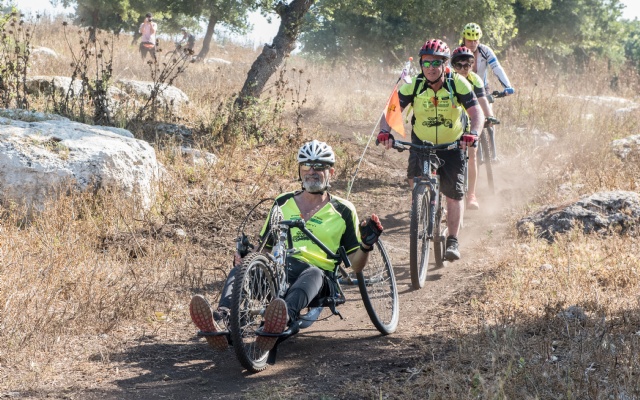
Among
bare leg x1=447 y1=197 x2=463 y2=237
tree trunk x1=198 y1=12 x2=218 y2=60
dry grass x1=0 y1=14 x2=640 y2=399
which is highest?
tree trunk x1=198 y1=12 x2=218 y2=60

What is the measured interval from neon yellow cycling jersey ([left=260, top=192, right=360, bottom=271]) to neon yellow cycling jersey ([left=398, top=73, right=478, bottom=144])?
7.17ft

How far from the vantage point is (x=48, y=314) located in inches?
227

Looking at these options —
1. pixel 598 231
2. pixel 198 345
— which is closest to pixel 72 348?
pixel 198 345

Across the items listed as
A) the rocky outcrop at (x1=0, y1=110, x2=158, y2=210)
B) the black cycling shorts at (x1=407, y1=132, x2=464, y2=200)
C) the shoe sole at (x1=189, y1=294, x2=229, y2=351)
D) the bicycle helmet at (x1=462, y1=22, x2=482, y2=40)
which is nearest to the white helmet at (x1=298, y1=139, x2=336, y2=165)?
the shoe sole at (x1=189, y1=294, x2=229, y2=351)

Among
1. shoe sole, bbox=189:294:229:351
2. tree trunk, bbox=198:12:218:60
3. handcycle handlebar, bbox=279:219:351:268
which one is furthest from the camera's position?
tree trunk, bbox=198:12:218:60

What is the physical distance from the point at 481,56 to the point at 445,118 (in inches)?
128

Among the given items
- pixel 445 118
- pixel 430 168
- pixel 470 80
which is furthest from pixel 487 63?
pixel 430 168

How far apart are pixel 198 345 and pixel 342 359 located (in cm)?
115

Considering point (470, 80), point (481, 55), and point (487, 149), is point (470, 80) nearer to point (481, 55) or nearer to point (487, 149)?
point (481, 55)

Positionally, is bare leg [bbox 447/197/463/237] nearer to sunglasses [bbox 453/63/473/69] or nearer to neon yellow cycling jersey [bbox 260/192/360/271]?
sunglasses [bbox 453/63/473/69]

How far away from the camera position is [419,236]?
730 centimetres

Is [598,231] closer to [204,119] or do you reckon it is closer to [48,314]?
[48,314]

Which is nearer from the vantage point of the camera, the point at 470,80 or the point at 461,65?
the point at 461,65

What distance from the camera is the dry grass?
4703mm
